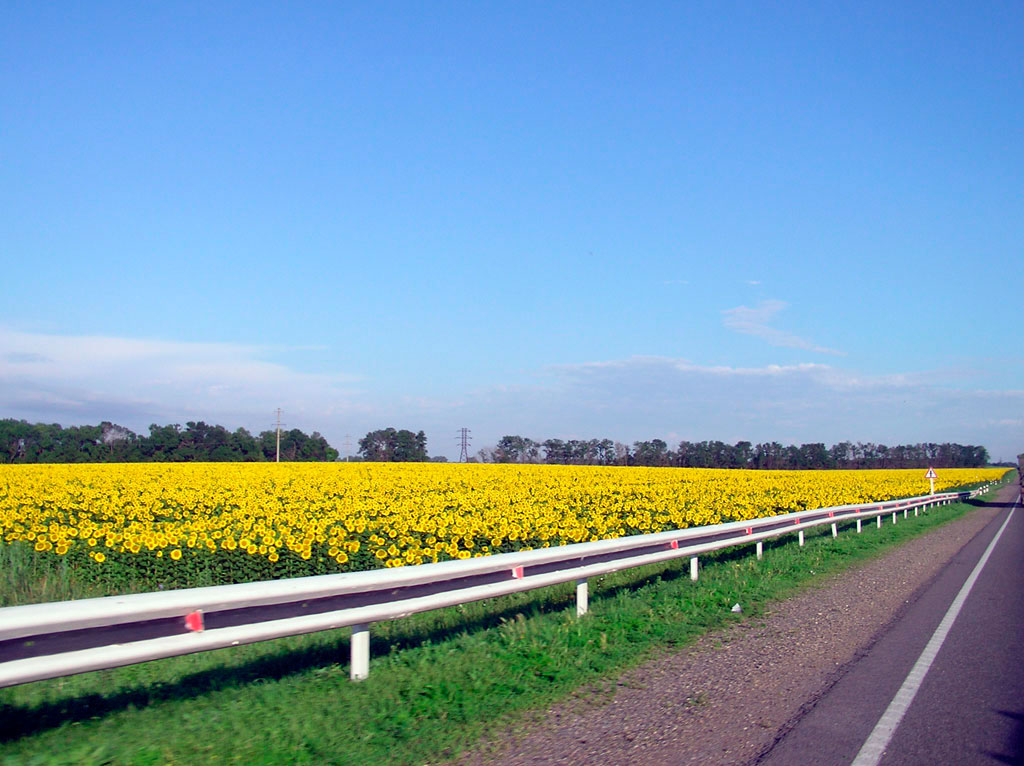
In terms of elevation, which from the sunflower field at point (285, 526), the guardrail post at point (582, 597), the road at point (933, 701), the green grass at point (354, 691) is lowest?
the road at point (933, 701)

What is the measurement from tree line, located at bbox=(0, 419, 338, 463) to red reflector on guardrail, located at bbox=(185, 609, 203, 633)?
69.0m

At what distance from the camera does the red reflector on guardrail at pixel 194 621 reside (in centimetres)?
485

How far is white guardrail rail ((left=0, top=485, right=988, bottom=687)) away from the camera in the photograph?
13.7ft

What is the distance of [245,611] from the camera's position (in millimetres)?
5219

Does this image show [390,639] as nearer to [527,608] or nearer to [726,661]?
[527,608]

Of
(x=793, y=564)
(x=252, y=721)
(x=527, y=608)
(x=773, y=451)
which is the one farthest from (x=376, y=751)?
(x=773, y=451)

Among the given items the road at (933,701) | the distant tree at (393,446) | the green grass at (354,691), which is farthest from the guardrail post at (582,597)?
the distant tree at (393,446)

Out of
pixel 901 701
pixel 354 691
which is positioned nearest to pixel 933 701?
pixel 901 701

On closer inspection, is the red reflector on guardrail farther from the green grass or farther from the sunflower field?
the sunflower field

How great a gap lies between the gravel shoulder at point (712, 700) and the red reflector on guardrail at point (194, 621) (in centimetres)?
171

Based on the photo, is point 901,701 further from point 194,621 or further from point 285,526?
point 285,526

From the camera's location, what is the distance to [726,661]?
6.92 metres

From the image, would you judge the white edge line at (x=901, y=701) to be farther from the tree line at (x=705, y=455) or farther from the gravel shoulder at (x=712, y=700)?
the tree line at (x=705, y=455)

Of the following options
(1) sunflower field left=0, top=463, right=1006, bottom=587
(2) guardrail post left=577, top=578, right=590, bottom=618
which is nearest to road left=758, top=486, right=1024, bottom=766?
(2) guardrail post left=577, top=578, right=590, bottom=618
